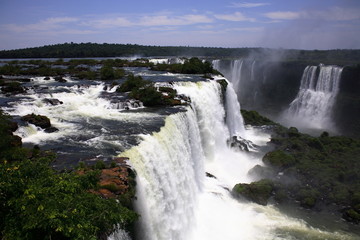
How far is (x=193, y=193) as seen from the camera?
50.5 ft

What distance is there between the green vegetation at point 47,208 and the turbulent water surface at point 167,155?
153 centimetres

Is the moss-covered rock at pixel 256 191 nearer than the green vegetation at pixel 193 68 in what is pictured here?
Yes

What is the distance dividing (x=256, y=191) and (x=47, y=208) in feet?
48.1

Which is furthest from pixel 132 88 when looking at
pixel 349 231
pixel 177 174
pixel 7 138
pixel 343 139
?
pixel 343 139

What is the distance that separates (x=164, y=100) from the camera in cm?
2111

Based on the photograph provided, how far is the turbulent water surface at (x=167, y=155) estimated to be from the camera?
1135cm

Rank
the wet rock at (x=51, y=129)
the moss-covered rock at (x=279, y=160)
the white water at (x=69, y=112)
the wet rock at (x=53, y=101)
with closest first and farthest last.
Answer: the white water at (x=69, y=112)
the wet rock at (x=51, y=129)
the wet rock at (x=53, y=101)
the moss-covered rock at (x=279, y=160)

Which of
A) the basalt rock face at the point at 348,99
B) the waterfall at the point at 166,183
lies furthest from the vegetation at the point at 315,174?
the basalt rock face at the point at 348,99

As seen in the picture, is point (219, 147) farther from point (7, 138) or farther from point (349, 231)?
point (7, 138)

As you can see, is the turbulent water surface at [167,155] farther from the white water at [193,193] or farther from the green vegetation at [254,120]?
the green vegetation at [254,120]

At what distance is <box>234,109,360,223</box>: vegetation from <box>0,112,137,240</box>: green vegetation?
12.9 meters

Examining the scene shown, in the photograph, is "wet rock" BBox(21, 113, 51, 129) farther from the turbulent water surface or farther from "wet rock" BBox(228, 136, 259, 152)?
"wet rock" BBox(228, 136, 259, 152)

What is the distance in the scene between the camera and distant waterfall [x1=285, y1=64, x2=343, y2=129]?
127 feet

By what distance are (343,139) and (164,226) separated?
21.6 metres
